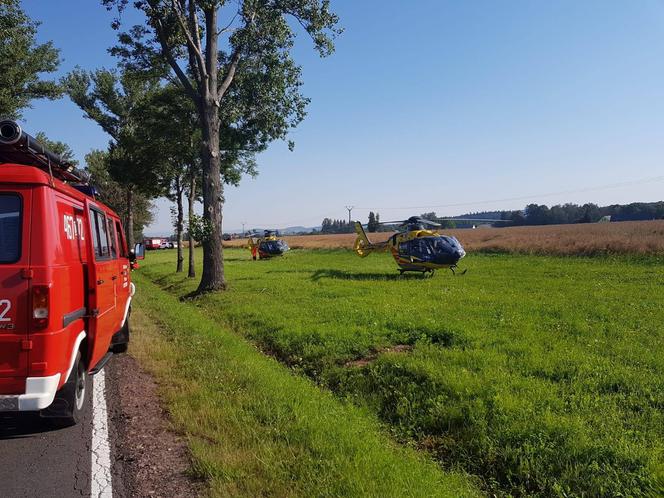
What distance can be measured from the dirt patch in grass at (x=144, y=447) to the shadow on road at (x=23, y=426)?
624mm

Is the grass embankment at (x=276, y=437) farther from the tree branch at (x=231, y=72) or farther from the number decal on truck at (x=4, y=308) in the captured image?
the tree branch at (x=231, y=72)

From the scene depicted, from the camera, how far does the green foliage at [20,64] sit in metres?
17.3

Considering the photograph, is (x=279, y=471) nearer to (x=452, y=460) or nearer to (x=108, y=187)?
(x=452, y=460)

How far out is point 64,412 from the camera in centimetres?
455

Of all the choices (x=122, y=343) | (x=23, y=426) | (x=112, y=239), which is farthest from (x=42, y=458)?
(x=122, y=343)

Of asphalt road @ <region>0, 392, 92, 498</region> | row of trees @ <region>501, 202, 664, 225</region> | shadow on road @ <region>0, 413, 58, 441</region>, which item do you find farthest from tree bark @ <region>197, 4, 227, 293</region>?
row of trees @ <region>501, 202, 664, 225</region>

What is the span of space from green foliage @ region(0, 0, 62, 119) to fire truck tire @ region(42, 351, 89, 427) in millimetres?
15458

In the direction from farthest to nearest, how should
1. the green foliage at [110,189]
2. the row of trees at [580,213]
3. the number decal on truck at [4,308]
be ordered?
the row of trees at [580,213]
the green foliage at [110,189]
the number decal on truck at [4,308]

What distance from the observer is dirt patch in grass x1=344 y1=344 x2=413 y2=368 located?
6.98 metres

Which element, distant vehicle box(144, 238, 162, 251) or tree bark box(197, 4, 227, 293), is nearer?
tree bark box(197, 4, 227, 293)

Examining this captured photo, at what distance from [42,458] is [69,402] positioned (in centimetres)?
53

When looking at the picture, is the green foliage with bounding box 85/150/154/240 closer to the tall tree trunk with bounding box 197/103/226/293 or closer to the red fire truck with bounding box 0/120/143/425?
the tall tree trunk with bounding box 197/103/226/293

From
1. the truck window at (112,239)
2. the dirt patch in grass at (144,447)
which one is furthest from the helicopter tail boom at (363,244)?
the dirt patch in grass at (144,447)

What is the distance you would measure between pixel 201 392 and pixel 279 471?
2.24 metres
